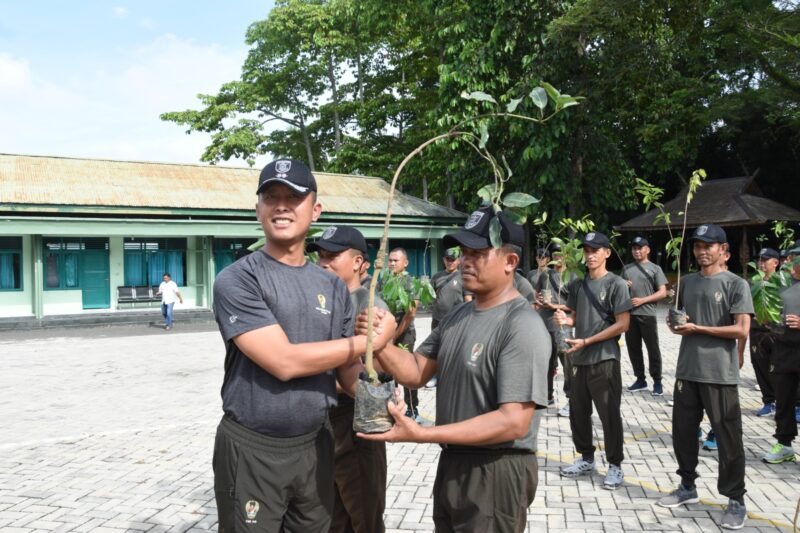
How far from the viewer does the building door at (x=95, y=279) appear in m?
24.0

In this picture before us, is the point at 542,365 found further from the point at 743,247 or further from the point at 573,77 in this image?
the point at 743,247

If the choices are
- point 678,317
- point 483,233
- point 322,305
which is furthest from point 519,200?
point 678,317

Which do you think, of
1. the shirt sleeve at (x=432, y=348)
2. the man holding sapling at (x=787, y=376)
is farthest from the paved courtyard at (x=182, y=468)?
the shirt sleeve at (x=432, y=348)

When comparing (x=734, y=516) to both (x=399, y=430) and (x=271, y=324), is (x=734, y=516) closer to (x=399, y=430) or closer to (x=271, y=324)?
(x=399, y=430)

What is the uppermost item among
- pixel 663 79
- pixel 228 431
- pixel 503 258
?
pixel 663 79

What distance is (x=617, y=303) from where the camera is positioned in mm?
6004

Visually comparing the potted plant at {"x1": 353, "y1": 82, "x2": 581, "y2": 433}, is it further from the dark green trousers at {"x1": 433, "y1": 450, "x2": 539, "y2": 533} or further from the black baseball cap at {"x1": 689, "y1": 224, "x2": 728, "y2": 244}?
the black baseball cap at {"x1": 689, "y1": 224, "x2": 728, "y2": 244}

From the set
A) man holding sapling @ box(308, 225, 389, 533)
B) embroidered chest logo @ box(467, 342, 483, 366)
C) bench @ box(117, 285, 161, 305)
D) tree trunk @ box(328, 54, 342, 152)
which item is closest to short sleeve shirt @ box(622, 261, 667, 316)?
man holding sapling @ box(308, 225, 389, 533)

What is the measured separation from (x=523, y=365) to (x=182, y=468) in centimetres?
491

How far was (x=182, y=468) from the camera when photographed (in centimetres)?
648

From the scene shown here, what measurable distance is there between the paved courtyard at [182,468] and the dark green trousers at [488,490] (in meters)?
2.25

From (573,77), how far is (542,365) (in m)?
23.5

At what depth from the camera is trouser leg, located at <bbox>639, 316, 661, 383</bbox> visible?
9766mm

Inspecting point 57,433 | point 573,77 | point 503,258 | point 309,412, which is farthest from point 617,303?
point 573,77
